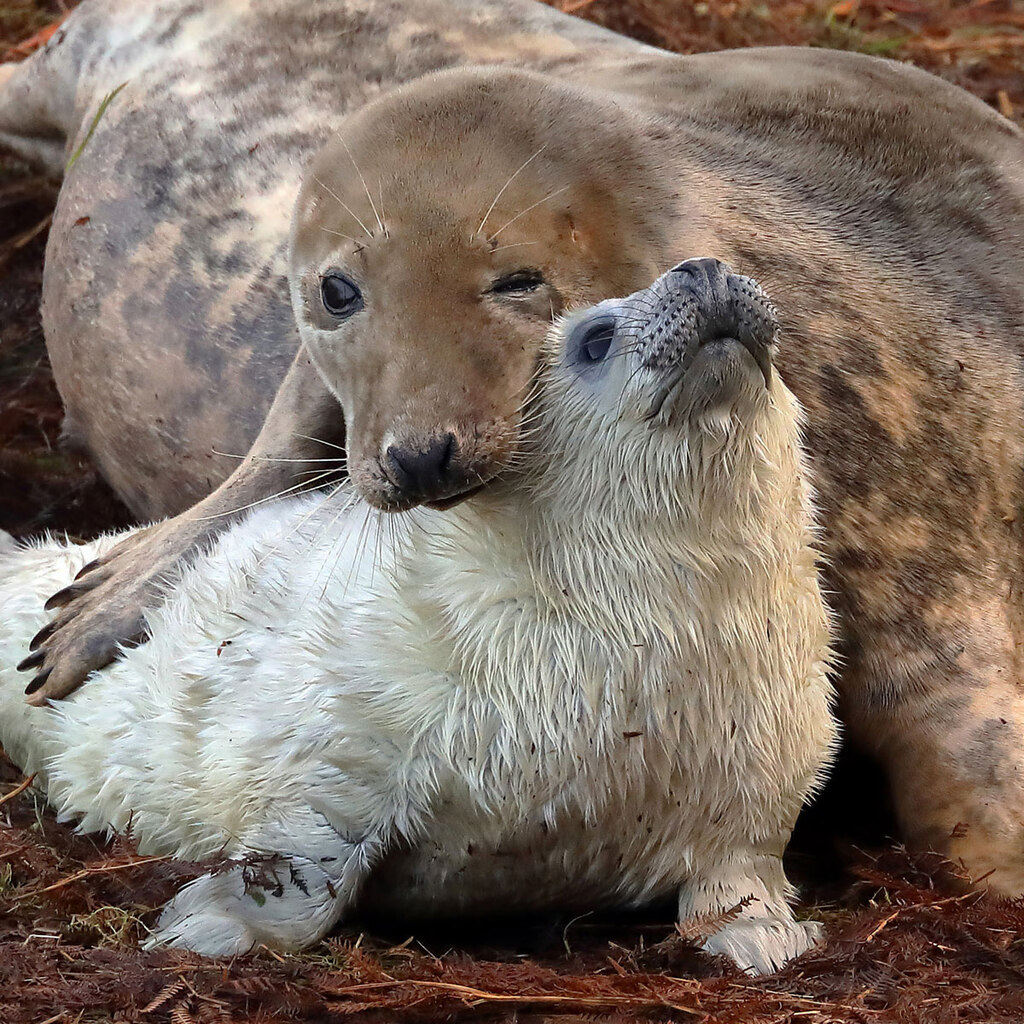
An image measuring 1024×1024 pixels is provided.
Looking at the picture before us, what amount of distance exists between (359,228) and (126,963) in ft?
4.36

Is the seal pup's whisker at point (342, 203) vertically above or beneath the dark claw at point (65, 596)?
above

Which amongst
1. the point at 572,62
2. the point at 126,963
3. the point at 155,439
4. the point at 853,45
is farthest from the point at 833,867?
the point at 853,45

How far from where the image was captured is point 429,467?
2.50 meters

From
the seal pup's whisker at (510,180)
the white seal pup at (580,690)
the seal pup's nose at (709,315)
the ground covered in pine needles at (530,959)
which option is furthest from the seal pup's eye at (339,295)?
the ground covered in pine needles at (530,959)

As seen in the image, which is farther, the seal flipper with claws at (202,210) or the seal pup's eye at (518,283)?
the seal flipper with claws at (202,210)

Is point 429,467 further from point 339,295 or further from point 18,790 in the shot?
point 18,790

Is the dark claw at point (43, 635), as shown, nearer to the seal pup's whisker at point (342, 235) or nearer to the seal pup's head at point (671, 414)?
the seal pup's whisker at point (342, 235)

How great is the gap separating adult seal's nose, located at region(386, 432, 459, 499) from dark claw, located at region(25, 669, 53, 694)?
1.03 metres

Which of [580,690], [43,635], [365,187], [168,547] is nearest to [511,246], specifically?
[365,187]

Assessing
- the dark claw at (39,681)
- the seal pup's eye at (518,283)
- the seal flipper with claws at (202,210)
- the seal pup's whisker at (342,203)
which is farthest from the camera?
the seal flipper with claws at (202,210)

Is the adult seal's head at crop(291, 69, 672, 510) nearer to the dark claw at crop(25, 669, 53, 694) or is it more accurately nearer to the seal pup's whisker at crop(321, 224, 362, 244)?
the seal pup's whisker at crop(321, 224, 362, 244)

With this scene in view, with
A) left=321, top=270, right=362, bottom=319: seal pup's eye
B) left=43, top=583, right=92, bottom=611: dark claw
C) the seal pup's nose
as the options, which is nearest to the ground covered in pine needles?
left=43, top=583, right=92, bottom=611: dark claw

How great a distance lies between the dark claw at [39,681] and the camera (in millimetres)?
3166

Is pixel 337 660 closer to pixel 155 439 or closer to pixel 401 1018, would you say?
pixel 401 1018
